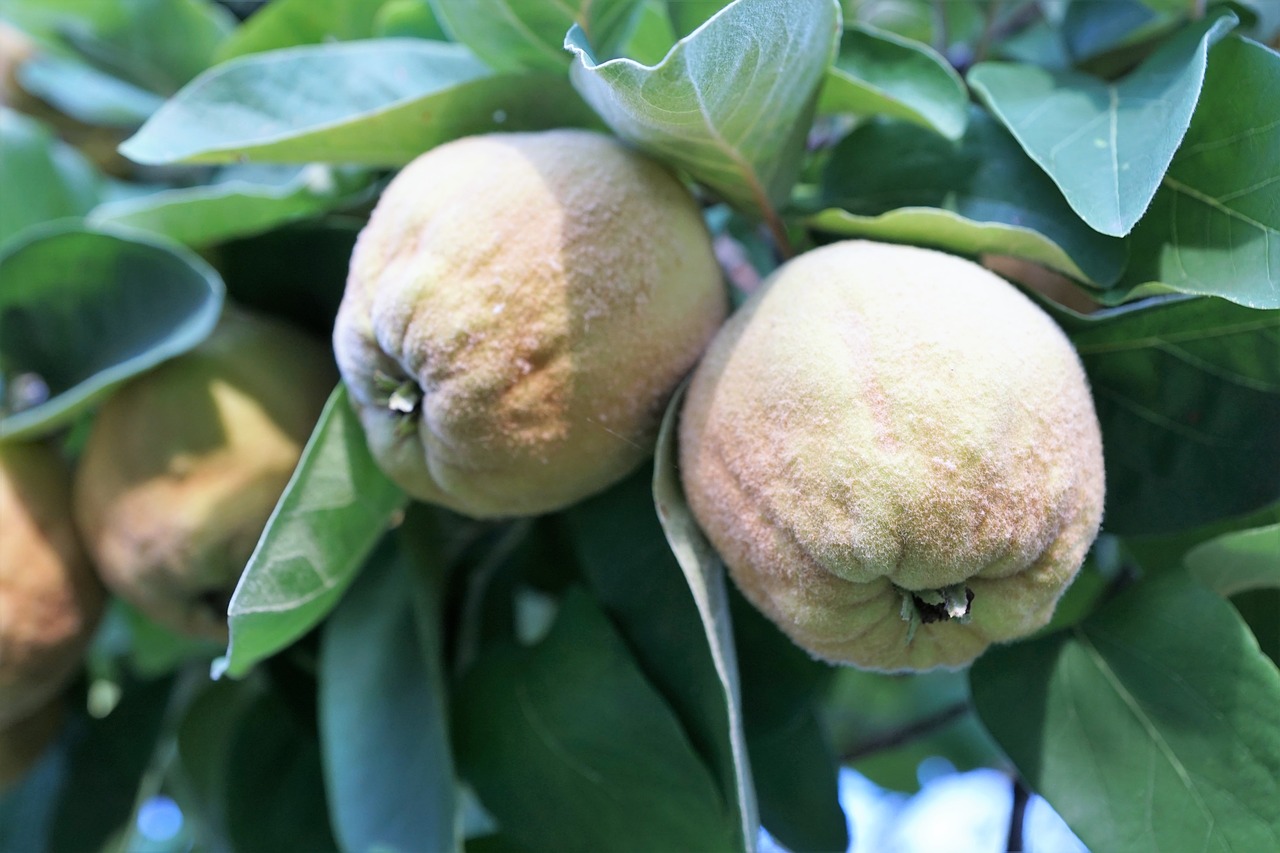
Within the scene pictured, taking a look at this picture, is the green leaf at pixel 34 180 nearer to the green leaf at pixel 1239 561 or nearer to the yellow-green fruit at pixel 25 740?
the yellow-green fruit at pixel 25 740

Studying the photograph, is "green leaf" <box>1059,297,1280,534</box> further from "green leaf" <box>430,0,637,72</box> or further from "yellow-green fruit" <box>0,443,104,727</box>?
"yellow-green fruit" <box>0,443,104,727</box>

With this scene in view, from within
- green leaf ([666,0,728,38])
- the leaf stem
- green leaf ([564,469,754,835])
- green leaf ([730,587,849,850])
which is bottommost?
the leaf stem

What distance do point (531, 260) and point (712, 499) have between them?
152 mm

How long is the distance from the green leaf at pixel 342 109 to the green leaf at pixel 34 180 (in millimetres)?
348

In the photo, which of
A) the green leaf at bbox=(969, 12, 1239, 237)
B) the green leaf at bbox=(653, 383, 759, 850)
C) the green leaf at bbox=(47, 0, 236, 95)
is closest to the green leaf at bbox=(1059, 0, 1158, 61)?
the green leaf at bbox=(969, 12, 1239, 237)

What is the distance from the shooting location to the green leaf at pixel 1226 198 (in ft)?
1.74

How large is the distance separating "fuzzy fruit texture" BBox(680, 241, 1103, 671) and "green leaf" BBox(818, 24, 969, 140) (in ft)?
0.41

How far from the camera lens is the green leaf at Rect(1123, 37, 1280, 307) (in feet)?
1.74

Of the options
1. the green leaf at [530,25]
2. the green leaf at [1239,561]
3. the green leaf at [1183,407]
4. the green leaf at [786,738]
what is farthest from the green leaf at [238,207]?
the green leaf at [1239,561]

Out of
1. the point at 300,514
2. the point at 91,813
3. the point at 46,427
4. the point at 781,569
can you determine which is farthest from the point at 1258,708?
the point at 91,813

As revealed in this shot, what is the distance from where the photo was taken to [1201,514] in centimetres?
63

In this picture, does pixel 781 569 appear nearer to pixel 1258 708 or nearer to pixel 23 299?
pixel 1258 708

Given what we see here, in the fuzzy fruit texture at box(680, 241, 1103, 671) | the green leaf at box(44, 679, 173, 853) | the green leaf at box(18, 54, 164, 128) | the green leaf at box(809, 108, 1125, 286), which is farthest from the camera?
the green leaf at box(18, 54, 164, 128)

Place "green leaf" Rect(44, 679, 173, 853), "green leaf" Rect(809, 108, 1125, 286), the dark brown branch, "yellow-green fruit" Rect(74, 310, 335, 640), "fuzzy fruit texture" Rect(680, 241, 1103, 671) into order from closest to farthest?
"fuzzy fruit texture" Rect(680, 241, 1103, 671)
"green leaf" Rect(809, 108, 1125, 286)
"yellow-green fruit" Rect(74, 310, 335, 640)
the dark brown branch
"green leaf" Rect(44, 679, 173, 853)
